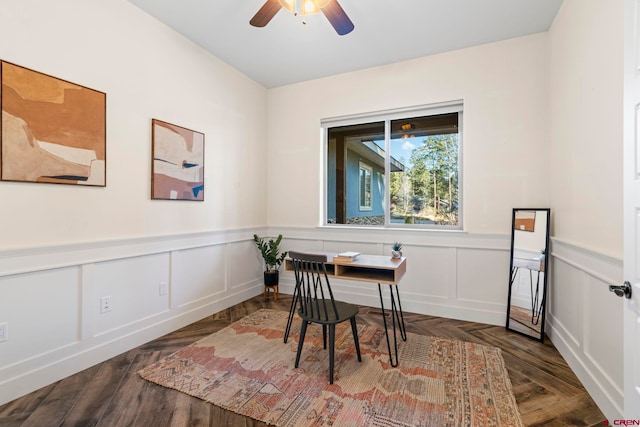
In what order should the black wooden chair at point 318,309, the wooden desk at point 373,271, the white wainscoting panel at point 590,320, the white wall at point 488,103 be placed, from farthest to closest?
1. the white wall at point 488,103
2. the wooden desk at point 373,271
3. the black wooden chair at point 318,309
4. the white wainscoting panel at point 590,320

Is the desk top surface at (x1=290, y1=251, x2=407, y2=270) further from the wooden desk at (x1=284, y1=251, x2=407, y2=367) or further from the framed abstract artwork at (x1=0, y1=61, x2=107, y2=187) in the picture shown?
the framed abstract artwork at (x1=0, y1=61, x2=107, y2=187)

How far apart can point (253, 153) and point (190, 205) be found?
Answer: 1.26 metres

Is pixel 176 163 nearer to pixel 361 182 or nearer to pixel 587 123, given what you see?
pixel 361 182

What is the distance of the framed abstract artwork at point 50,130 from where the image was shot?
1.90m

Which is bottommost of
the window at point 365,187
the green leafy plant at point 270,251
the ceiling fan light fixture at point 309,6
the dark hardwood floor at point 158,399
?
the dark hardwood floor at point 158,399

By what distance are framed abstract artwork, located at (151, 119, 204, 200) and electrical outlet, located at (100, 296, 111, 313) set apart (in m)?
0.91

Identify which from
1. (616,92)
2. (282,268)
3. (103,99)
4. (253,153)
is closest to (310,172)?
(253,153)

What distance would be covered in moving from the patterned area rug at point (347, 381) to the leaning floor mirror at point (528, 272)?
59cm

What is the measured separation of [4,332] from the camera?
74.5 inches

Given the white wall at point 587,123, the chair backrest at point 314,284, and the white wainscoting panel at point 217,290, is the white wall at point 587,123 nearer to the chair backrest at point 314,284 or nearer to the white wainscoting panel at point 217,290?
the white wainscoting panel at point 217,290

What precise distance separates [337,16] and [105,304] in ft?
9.22

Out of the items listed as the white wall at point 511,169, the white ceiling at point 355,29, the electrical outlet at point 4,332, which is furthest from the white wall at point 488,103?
the electrical outlet at point 4,332

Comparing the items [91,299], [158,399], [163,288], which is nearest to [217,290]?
[163,288]

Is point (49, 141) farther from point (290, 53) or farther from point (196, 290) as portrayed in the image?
point (290, 53)
